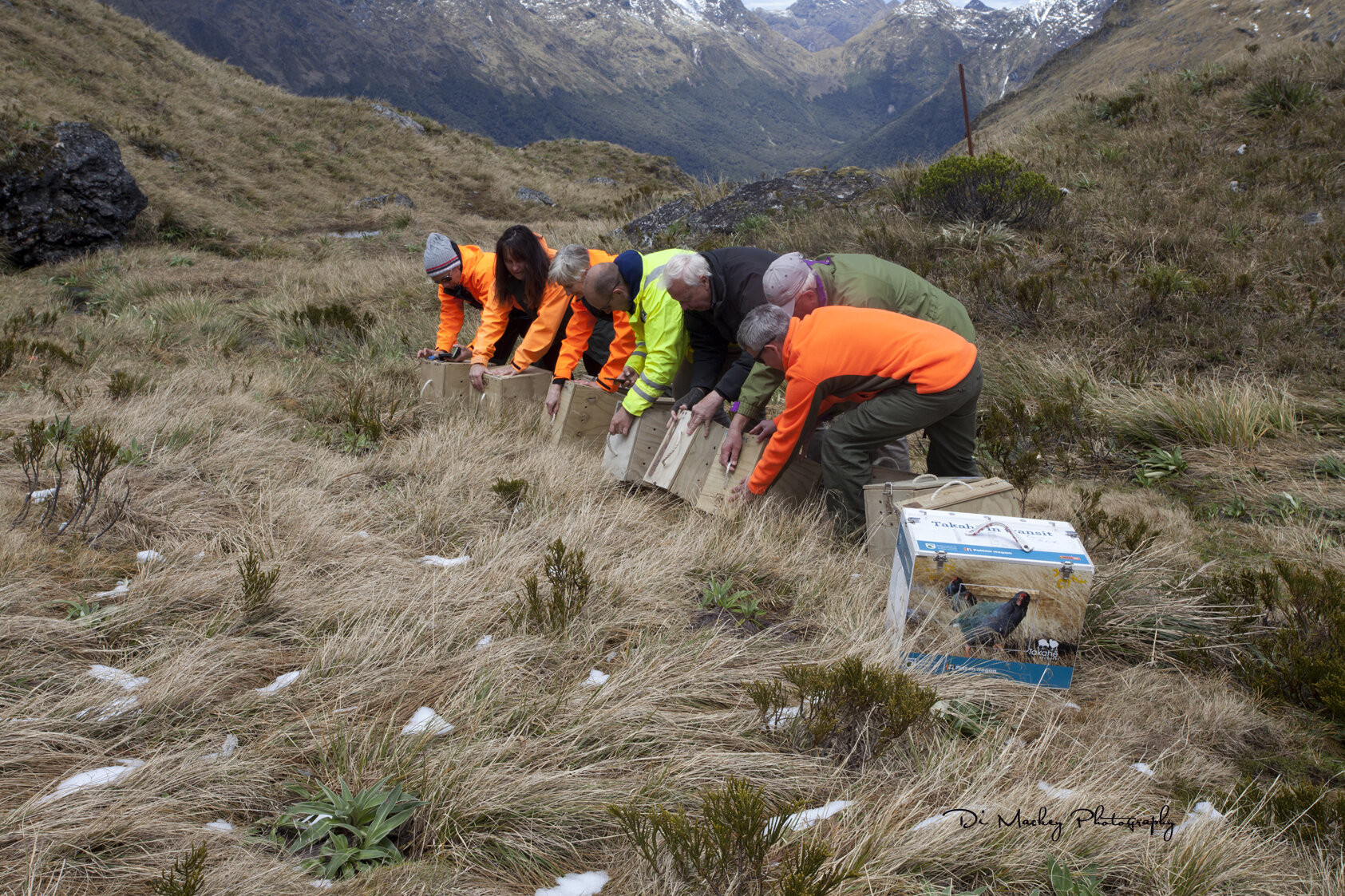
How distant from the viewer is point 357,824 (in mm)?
1726

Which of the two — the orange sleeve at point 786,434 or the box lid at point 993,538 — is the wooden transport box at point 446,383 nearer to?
the orange sleeve at point 786,434

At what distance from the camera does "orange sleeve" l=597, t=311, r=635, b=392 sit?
5.01 meters

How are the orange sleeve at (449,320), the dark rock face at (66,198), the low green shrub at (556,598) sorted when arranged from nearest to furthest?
the low green shrub at (556,598)
the orange sleeve at (449,320)
the dark rock face at (66,198)

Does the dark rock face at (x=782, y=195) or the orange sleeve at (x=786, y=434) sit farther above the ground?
the dark rock face at (x=782, y=195)

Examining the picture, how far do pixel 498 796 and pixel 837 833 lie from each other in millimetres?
820

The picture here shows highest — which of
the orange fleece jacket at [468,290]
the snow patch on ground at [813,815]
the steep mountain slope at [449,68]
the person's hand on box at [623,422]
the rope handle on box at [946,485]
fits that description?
the steep mountain slope at [449,68]

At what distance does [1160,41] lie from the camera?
127 ft

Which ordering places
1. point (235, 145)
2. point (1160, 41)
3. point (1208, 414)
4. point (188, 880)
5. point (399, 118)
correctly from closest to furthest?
point (188, 880)
point (1208, 414)
point (235, 145)
point (399, 118)
point (1160, 41)

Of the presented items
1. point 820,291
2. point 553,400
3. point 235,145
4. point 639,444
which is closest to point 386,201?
point 235,145

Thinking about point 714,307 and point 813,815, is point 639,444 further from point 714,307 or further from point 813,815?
point 813,815

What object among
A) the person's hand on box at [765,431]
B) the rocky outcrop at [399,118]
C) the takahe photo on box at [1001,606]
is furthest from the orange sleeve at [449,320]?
the rocky outcrop at [399,118]

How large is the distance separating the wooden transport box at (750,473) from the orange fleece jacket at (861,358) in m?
0.41

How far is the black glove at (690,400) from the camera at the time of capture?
4387 millimetres

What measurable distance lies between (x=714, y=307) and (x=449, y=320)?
2.69 metres
